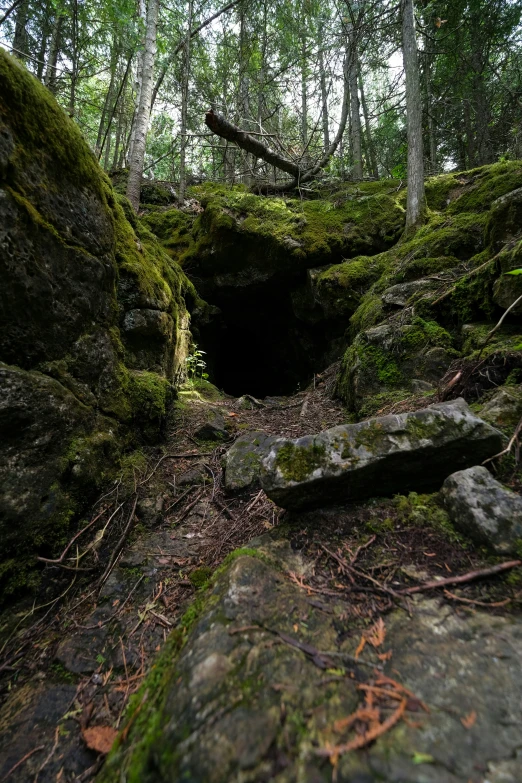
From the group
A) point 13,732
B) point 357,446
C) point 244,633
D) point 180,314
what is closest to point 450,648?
point 244,633

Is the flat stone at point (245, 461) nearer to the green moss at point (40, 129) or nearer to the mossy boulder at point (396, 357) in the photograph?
the mossy boulder at point (396, 357)

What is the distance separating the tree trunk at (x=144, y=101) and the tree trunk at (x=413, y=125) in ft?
18.3

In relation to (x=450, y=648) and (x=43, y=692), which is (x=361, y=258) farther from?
(x=43, y=692)

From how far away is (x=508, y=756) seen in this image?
2.86 feet

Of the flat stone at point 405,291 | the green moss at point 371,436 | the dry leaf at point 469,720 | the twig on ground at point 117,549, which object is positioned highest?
the flat stone at point 405,291

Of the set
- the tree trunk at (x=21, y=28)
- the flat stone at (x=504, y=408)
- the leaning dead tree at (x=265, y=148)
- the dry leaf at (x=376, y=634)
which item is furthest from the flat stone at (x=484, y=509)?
the tree trunk at (x=21, y=28)

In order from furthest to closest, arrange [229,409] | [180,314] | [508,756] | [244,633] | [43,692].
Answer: [180,314]
[229,409]
[43,692]
[244,633]
[508,756]

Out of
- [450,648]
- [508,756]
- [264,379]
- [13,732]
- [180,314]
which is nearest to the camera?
[508,756]

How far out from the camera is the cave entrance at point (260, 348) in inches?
382

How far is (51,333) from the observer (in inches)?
107

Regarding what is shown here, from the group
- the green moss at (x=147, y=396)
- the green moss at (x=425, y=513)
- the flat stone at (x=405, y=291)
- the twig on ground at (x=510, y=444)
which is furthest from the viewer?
the flat stone at (x=405, y=291)

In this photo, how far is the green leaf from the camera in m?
0.86

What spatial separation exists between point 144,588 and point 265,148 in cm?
929

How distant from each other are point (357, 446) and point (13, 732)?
235 cm
